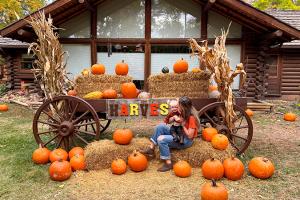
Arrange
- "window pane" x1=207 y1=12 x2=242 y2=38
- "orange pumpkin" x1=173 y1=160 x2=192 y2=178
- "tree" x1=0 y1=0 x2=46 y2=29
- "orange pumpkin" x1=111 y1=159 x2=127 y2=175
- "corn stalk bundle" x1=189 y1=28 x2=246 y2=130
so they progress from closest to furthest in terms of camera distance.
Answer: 1. "orange pumpkin" x1=173 y1=160 x2=192 y2=178
2. "orange pumpkin" x1=111 y1=159 x2=127 y2=175
3. "corn stalk bundle" x1=189 y1=28 x2=246 y2=130
4. "window pane" x1=207 y1=12 x2=242 y2=38
5. "tree" x1=0 y1=0 x2=46 y2=29

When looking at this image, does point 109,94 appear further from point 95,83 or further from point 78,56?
point 78,56

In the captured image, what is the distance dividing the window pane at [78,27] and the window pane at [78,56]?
0.38 metres

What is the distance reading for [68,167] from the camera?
16.3 ft

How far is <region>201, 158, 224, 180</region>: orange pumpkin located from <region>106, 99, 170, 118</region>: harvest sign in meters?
1.35

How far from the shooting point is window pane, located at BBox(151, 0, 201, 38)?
11.6m

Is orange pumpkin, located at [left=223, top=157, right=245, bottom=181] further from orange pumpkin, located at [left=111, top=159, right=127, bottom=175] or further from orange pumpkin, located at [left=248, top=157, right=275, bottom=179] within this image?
orange pumpkin, located at [left=111, top=159, right=127, bottom=175]

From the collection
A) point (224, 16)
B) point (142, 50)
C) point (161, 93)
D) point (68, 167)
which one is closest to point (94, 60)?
point (142, 50)

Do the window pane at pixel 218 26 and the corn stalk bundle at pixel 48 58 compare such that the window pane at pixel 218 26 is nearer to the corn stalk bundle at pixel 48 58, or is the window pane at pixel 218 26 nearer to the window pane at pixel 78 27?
the window pane at pixel 78 27

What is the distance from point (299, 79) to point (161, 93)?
10888 mm

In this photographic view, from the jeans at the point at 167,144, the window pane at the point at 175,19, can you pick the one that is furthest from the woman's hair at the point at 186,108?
the window pane at the point at 175,19

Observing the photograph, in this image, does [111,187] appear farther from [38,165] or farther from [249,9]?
[249,9]

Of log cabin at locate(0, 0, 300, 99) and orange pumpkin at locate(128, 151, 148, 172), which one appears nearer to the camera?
orange pumpkin at locate(128, 151, 148, 172)

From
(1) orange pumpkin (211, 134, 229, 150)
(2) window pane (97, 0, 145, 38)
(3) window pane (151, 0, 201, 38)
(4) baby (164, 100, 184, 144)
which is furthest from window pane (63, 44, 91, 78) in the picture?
(1) orange pumpkin (211, 134, 229, 150)

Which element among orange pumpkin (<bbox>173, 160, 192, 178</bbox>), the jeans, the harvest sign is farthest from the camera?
the harvest sign
